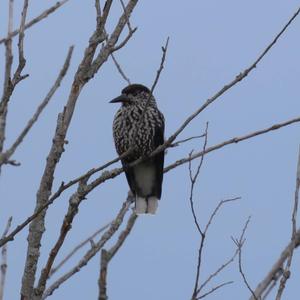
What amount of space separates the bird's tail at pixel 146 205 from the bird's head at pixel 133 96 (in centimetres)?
85

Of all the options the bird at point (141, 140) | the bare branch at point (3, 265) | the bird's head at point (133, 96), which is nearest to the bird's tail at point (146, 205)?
the bird at point (141, 140)

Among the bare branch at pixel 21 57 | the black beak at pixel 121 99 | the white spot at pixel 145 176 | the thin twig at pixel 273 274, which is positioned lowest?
the thin twig at pixel 273 274

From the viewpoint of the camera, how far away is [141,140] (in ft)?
21.5

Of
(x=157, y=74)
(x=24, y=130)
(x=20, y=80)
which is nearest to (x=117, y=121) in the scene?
(x=157, y=74)

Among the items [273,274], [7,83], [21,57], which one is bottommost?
[273,274]

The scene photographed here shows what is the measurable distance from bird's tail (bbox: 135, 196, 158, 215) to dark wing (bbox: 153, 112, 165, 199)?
91 mm

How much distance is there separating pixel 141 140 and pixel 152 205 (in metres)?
0.75

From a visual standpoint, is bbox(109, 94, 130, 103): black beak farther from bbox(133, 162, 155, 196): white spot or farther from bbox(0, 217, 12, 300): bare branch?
bbox(0, 217, 12, 300): bare branch

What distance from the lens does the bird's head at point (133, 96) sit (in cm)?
687

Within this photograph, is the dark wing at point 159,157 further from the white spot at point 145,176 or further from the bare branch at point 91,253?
the bare branch at point 91,253

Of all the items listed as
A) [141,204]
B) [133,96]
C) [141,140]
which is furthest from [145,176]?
[133,96]

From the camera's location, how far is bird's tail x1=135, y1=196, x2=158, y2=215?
6.95 metres

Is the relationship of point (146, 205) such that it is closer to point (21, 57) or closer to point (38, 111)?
point (21, 57)

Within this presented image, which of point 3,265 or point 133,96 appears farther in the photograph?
point 133,96
